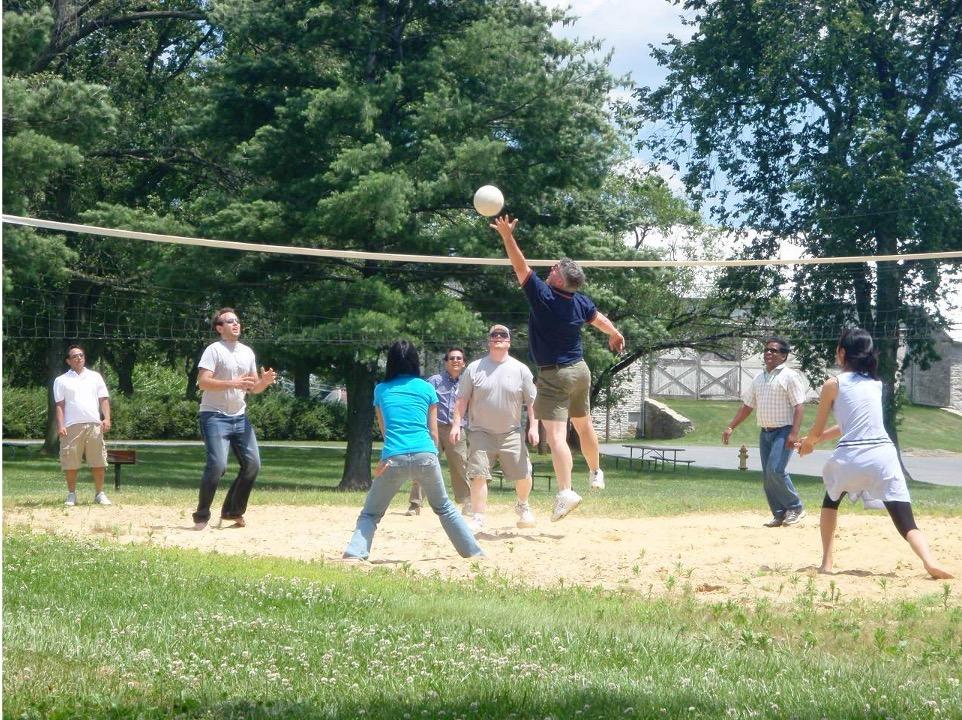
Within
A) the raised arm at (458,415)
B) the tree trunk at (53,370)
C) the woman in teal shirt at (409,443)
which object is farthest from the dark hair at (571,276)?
the tree trunk at (53,370)

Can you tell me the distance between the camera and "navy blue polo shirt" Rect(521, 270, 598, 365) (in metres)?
10.1

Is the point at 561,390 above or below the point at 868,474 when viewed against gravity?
above

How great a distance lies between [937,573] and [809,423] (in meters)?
37.7

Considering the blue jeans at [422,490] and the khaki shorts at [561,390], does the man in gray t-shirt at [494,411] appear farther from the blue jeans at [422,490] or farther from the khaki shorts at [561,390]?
the blue jeans at [422,490]

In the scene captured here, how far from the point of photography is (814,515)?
1328 centimetres

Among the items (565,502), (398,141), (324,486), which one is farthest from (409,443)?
(324,486)

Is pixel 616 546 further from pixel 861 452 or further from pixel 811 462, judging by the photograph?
pixel 811 462

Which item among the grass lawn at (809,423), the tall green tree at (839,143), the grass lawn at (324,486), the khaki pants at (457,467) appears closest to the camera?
the khaki pants at (457,467)

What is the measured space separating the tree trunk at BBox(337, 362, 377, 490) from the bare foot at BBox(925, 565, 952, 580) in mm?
16437

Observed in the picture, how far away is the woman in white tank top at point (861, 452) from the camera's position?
845 cm

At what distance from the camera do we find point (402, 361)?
29.6 ft

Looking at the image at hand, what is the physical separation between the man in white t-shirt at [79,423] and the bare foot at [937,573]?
30.9ft

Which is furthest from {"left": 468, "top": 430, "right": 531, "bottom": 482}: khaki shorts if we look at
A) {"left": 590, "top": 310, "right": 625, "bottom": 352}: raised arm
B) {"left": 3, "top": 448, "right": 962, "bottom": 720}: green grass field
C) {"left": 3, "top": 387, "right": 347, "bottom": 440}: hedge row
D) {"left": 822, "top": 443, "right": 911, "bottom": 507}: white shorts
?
{"left": 3, "top": 387, "right": 347, "bottom": 440}: hedge row

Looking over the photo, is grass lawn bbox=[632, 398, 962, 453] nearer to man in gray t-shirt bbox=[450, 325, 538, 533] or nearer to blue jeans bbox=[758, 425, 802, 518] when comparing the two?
blue jeans bbox=[758, 425, 802, 518]
